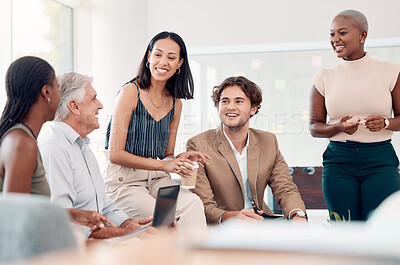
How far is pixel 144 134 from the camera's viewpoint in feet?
8.75

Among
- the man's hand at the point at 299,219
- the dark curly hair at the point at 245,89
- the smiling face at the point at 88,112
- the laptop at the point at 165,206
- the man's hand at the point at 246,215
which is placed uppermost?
the dark curly hair at the point at 245,89

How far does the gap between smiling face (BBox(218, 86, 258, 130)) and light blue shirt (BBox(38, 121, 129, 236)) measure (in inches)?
35.1

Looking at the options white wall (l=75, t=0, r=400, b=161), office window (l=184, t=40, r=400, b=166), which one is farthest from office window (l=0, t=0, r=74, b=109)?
office window (l=184, t=40, r=400, b=166)

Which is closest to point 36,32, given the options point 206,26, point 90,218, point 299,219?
point 206,26

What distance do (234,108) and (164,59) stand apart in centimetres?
48

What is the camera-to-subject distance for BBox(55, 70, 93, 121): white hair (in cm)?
211

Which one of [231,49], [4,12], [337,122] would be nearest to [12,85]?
[337,122]

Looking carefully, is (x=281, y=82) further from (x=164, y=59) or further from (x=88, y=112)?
(x=88, y=112)

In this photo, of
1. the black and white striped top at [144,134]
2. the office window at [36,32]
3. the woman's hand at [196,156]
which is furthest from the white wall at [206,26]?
the woman's hand at [196,156]

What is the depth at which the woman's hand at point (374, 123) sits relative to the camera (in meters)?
2.44

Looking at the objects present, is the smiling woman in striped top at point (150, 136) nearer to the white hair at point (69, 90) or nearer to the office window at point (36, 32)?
the white hair at point (69, 90)

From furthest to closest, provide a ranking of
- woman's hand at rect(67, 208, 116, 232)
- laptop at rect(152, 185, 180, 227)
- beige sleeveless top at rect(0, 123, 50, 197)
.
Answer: laptop at rect(152, 185, 180, 227) < woman's hand at rect(67, 208, 116, 232) < beige sleeveless top at rect(0, 123, 50, 197)

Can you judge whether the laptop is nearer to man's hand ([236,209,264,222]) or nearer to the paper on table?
man's hand ([236,209,264,222])

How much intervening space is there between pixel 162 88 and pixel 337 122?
3.25 feet
